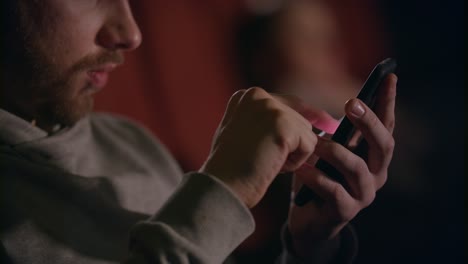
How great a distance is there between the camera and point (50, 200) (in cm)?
69

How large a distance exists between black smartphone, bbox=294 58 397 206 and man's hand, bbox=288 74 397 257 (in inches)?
0.5

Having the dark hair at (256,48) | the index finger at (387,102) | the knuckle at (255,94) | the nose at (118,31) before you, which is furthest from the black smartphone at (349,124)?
the dark hair at (256,48)

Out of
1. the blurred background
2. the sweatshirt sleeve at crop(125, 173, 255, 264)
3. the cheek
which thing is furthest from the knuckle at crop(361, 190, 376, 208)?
the cheek

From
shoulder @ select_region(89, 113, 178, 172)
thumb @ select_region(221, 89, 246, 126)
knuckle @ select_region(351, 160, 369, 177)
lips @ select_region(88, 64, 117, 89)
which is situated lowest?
shoulder @ select_region(89, 113, 178, 172)

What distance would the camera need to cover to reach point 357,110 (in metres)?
0.55

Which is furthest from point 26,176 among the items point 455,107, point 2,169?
point 455,107

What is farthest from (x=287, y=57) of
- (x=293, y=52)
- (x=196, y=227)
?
(x=196, y=227)

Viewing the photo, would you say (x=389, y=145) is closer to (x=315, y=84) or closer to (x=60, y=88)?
(x=60, y=88)

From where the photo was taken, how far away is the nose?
2.31 ft

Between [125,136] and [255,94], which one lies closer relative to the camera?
[255,94]

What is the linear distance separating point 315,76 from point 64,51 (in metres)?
0.91

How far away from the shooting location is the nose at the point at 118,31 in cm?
71

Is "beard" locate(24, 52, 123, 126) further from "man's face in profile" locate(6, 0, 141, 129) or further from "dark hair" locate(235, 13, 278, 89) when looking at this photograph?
"dark hair" locate(235, 13, 278, 89)

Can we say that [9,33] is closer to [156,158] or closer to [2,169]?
[2,169]
